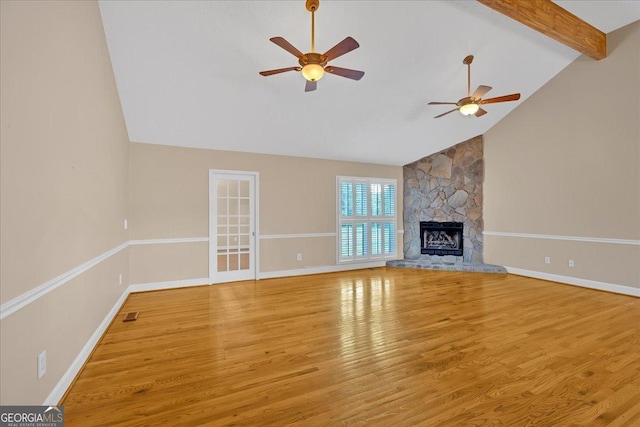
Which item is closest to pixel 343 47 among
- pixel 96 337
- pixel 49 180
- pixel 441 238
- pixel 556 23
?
pixel 49 180

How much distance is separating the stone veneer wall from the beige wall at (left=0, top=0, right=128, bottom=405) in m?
6.22

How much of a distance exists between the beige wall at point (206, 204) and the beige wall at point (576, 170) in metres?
3.16

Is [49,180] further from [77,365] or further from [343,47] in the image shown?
[343,47]

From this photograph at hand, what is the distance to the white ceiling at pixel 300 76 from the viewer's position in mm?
3217

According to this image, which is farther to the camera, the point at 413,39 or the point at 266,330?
the point at 413,39

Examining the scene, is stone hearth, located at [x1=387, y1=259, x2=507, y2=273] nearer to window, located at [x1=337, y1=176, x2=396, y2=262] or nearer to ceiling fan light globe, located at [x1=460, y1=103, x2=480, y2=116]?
window, located at [x1=337, y1=176, x2=396, y2=262]

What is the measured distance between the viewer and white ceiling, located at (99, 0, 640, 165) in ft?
10.6

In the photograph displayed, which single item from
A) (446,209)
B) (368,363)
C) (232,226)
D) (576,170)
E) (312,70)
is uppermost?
(312,70)

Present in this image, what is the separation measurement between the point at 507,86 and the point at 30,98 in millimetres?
6133

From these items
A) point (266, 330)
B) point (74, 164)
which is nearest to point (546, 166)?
point (266, 330)

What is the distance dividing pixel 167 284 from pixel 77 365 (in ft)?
9.12

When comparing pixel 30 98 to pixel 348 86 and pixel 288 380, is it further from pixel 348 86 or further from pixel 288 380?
pixel 348 86

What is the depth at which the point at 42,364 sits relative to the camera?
1.79m

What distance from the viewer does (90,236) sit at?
2723mm
